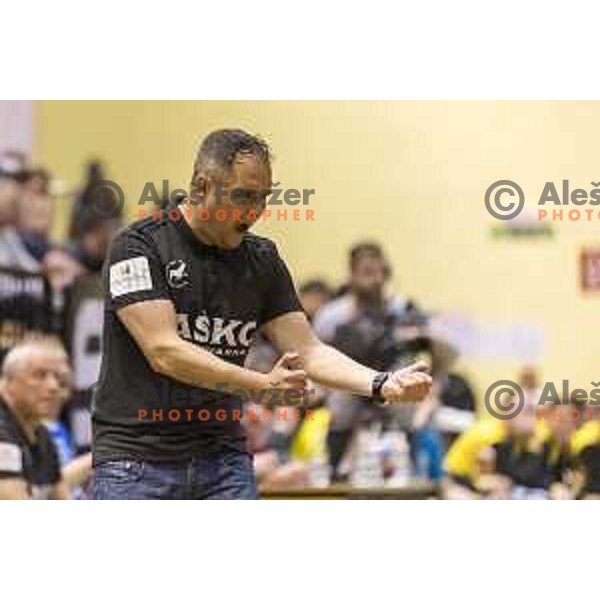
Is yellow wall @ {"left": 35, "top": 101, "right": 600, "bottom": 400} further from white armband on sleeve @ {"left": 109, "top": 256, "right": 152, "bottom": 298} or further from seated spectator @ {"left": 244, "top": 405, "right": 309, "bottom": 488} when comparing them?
white armband on sleeve @ {"left": 109, "top": 256, "right": 152, "bottom": 298}

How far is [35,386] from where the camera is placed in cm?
604

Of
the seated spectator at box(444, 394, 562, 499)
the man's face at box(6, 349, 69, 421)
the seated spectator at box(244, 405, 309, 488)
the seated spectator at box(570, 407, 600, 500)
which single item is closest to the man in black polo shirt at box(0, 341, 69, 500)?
the man's face at box(6, 349, 69, 421)

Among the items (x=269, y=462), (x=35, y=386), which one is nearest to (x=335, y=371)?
(x=35, y=386)

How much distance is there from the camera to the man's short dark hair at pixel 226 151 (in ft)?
12.3

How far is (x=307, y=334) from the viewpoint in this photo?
3959 millimetres

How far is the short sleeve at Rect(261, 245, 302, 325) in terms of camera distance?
153 inches

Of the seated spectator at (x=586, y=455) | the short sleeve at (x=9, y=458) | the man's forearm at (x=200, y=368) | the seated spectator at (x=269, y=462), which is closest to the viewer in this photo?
the man's forearm at (x=200, y=368)

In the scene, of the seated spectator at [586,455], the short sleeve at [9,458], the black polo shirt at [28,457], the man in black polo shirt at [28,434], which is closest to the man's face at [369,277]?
the seated spectator at [586,455]

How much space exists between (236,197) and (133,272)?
32 cm

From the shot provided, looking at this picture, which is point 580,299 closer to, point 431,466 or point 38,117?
point 431,466

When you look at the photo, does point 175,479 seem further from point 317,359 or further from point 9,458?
point 9,458

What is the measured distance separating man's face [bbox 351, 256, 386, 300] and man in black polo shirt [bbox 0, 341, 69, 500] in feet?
5.77

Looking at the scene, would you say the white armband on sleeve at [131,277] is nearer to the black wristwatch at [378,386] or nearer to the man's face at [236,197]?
the man's face at [236,197]

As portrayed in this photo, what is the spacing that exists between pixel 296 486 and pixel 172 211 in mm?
3533
